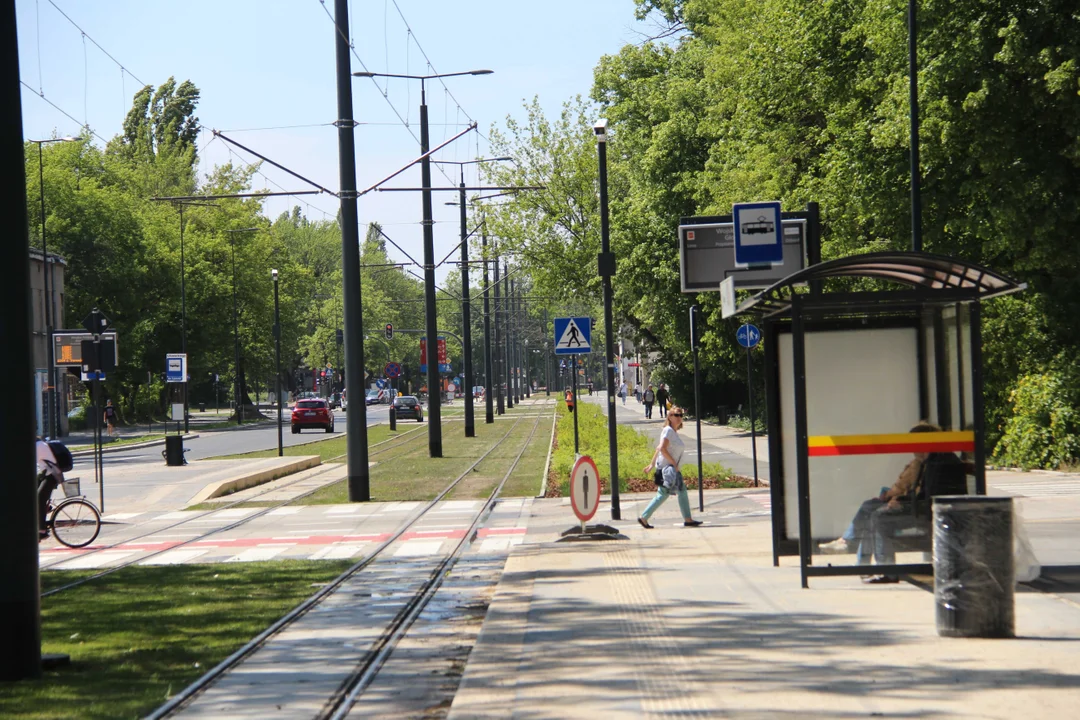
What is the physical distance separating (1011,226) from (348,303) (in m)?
11.7

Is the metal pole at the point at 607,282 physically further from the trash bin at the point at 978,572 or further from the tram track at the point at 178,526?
the trash bin at the point at 978,572

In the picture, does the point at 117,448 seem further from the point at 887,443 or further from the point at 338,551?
the point at 887,443

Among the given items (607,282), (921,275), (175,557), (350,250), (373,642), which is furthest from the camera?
(350,250)

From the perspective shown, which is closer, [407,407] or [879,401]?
[879,401]

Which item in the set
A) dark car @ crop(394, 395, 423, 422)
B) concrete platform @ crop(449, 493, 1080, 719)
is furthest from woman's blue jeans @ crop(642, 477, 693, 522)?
dark car @ crop(394, 395, 423, 422)

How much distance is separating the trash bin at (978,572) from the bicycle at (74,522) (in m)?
13.7

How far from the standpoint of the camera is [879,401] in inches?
456

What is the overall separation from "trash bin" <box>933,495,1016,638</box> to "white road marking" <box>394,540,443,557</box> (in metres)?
8.58

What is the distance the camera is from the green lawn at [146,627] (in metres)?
8.14

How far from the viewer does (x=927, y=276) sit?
11547 millimetres

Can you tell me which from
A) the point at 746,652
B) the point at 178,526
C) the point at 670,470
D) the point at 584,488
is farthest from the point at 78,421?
the point at 746,652

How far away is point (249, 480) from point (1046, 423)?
16.5m

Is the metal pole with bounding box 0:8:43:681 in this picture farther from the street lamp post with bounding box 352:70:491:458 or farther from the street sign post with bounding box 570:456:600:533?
the street lamp post with bounding box 352:70:491:458

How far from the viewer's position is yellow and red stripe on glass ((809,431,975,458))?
36.2ft
